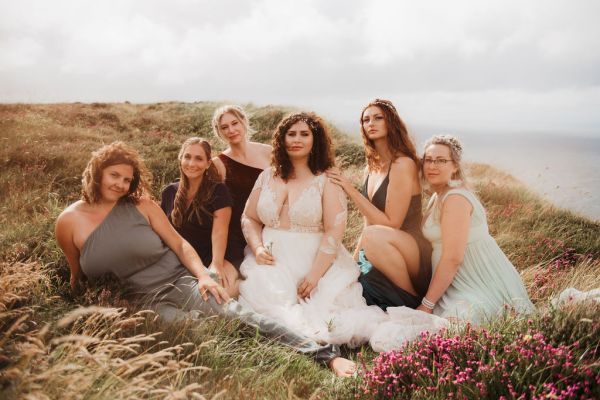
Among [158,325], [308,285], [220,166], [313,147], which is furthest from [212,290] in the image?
[220,166]

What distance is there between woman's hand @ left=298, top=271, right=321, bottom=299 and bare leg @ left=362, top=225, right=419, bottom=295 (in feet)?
1.93

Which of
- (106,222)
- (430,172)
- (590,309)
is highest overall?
(430,172)

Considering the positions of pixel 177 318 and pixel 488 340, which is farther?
pixel 177 318

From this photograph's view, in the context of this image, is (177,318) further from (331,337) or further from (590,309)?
(590,309)

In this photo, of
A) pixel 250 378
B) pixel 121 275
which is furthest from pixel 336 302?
pixel 121 275

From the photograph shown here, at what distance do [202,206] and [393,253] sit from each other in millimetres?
2120

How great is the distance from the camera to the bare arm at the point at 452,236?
423 cm

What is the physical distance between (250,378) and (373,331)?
1415 millimetres

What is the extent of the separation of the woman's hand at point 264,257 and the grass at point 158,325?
937 millimetres

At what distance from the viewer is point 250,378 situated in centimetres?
316

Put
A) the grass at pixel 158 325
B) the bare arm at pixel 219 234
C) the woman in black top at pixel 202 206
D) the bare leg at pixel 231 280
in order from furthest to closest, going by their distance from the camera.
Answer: the woman in black top at pixel 202 206
the bare arm at pixel 219 234
the bare leg at pixel 231 280
the grass at pixel 158 325

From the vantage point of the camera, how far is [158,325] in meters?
3.57

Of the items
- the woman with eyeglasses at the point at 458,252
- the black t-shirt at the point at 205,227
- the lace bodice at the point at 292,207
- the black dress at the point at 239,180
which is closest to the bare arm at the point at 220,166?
the black dress at the point at 239,180

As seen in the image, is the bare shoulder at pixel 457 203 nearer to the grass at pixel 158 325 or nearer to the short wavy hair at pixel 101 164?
the grass at pixel 158 325
